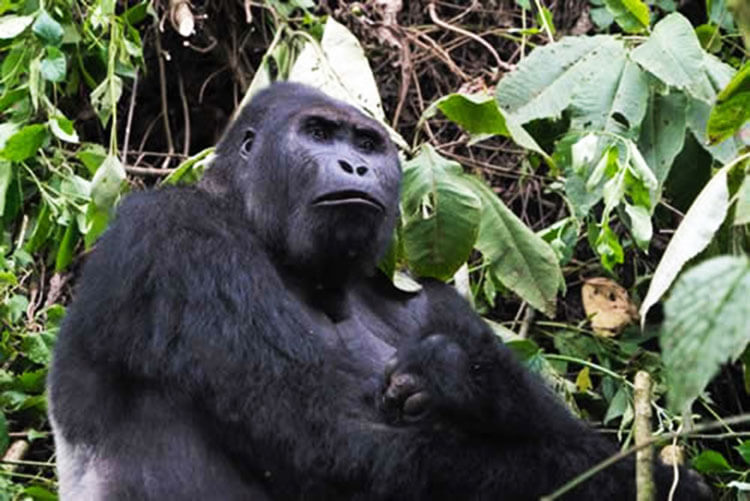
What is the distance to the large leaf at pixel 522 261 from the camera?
404 centimetres

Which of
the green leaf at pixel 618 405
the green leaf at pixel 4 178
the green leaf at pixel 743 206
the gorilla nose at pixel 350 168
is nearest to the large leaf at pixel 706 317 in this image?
the green leaf at pixel 743 206

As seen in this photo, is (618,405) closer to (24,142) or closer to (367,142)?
(367,142)

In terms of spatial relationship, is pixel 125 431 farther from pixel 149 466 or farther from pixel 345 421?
pixel 345 421

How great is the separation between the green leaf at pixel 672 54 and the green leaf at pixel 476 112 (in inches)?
18.4

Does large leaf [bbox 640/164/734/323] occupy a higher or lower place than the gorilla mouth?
higher

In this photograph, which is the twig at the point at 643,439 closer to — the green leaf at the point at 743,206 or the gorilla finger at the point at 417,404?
the green leaf at the point at 743,206

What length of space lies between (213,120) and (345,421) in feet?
9.22

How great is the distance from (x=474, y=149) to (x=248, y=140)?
196cm

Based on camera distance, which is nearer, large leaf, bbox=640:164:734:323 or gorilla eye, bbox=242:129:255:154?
large leaf, bbox=640:164:734:323

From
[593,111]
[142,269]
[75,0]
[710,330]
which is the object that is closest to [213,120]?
[75,0]

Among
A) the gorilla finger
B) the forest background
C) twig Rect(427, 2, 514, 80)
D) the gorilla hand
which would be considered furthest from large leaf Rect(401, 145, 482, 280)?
twig Rect(427, 2, 514, 80)

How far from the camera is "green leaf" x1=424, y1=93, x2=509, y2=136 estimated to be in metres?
3.91

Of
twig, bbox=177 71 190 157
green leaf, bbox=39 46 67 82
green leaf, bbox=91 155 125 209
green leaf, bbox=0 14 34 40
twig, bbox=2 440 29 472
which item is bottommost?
twig, bbox=2 440 29 472

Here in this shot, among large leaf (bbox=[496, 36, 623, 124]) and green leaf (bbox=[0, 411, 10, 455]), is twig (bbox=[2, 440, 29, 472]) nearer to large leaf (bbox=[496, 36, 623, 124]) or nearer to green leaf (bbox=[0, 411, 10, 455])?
green leaf (bbox=[0, 411, 10, 455])
